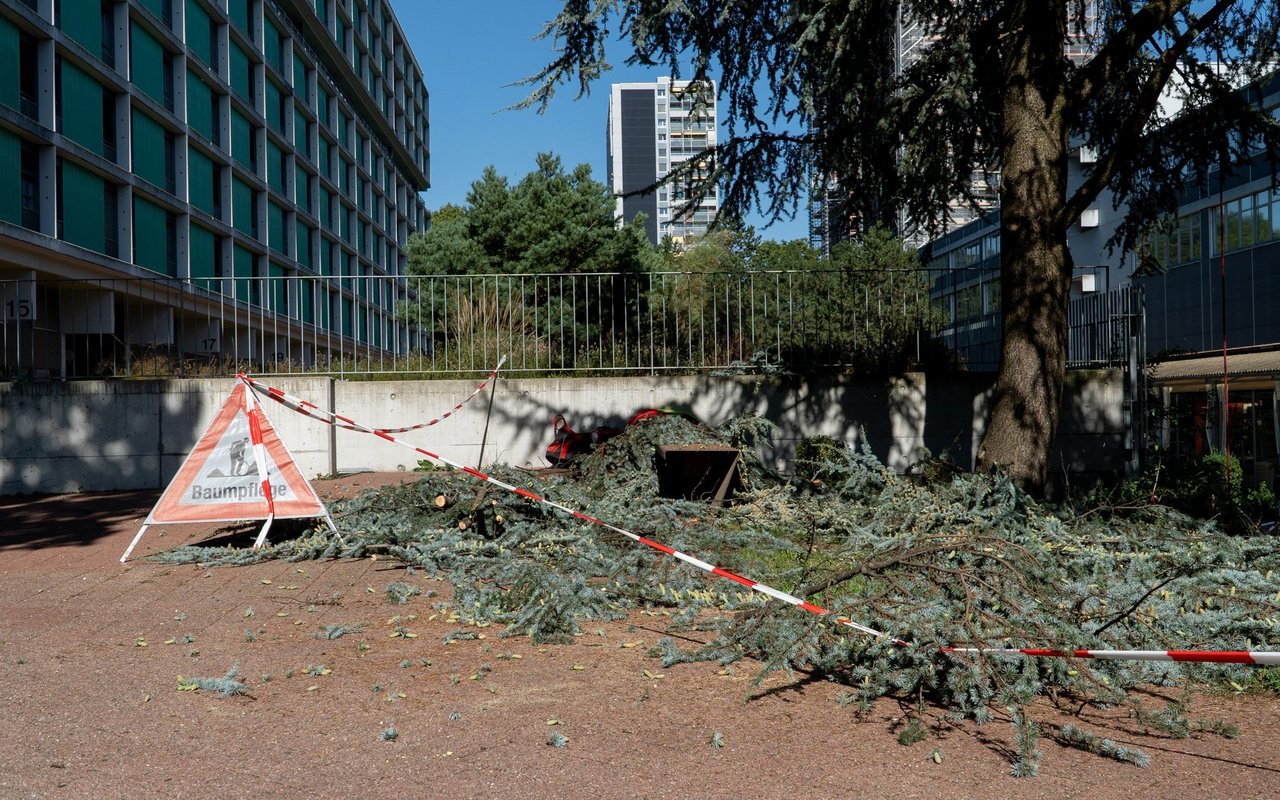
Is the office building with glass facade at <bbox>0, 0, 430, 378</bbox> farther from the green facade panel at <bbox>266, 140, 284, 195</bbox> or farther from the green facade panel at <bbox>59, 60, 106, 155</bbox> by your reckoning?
the green facade panel at <bbox>266, 140, 284, 195</bbox>

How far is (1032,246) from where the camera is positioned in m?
9.48

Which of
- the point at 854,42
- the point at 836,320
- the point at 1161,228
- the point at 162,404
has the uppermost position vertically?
the point at 854,42

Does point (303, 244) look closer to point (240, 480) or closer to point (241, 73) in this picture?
point (241, 73)

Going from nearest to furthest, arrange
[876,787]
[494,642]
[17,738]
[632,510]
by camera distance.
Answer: [876,787] < [17,738] < [494,642] < [632,510]

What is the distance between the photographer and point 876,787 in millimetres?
3373

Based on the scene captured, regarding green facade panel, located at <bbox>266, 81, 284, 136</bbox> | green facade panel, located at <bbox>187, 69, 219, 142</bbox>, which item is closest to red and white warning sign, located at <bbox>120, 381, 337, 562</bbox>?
green facade panel, located at <bbox>187, 69, 219, 142</bbox>

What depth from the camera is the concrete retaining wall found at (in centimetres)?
1265

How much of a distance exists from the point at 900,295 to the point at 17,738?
1137cm

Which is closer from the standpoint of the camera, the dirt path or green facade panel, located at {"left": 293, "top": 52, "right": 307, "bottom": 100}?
the dirt path

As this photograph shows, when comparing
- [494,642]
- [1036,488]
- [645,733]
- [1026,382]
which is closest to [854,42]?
[1026,382]

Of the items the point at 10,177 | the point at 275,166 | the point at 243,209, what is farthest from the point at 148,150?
the point at 275,166

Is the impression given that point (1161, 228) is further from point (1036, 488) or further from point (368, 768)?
point (368, 768)

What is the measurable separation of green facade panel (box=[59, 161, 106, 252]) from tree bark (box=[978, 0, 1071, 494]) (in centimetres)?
2846

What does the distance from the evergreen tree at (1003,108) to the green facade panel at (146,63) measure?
2920cm
